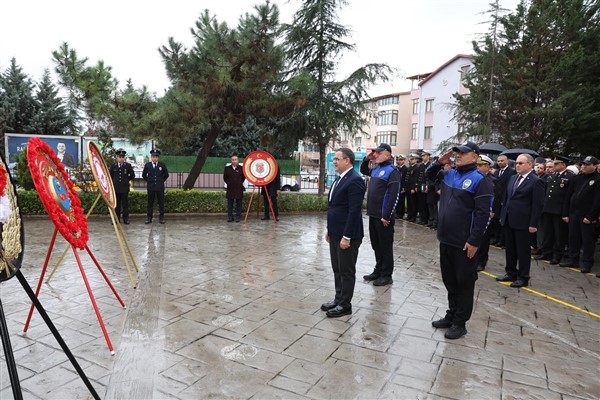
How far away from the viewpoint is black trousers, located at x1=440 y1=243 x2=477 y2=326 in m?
4.04

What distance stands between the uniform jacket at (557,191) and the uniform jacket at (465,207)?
4.52 metres

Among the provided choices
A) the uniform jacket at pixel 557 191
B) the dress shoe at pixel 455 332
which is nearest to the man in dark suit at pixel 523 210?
the uniform jacket at pixel 557 191

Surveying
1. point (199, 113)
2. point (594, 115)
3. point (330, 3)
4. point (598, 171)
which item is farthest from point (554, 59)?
point (199, 113)

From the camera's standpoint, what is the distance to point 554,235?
795 cm

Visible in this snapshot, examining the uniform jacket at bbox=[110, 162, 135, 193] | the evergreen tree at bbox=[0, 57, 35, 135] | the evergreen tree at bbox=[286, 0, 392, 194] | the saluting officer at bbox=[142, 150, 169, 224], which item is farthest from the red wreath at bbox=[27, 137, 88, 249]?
the evergreen tree at bbox=[0, 57, 35, 135]

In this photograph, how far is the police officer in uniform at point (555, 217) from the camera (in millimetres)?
7574

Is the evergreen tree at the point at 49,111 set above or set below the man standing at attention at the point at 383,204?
above

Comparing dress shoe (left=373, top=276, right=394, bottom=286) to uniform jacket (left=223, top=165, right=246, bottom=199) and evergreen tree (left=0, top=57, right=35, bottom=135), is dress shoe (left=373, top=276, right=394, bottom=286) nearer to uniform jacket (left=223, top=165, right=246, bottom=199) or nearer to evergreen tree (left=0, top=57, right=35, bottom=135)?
uniform jacket (left=223, top=165, right=246, bottom=199)

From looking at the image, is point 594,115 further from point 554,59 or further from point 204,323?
point 204,323

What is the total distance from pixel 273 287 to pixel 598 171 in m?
5.88

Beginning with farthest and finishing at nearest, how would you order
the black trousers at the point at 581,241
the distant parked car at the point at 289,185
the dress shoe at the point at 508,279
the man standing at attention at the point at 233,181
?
the distant parked car at the point at 289,185 < the man standing at attention at the point at 233,181 < the black trousers at the point at 581,241 < the dress shoe at the point at 508,279

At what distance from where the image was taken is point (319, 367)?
134 inches

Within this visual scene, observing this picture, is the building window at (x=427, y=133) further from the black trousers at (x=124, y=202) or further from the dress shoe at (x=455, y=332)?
the dress shoe at (x=455, y=332)

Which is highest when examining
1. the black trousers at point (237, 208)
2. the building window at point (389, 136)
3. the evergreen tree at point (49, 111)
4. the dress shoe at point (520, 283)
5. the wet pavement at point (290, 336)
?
the building window at point (389, 136)
